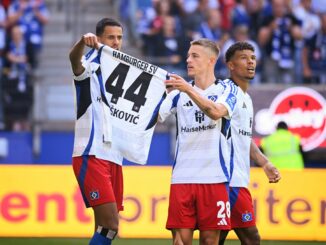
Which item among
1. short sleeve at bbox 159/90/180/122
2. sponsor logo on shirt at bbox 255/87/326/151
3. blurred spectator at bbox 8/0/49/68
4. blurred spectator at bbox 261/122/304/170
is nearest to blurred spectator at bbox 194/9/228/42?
sponsor logo on shirt at bbox 255/87/326/151

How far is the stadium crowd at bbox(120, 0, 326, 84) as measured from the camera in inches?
710

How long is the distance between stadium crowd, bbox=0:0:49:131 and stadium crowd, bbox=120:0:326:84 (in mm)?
1993

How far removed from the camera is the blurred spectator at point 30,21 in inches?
705

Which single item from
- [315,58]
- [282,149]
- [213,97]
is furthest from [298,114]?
[213,97]

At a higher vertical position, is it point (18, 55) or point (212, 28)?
point (212, 28)

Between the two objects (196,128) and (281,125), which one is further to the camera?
(281,125)

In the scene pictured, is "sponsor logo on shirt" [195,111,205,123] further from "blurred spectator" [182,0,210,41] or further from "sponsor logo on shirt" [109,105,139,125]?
"blurred spectator" [182,0,210,41]

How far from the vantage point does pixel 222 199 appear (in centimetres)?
818

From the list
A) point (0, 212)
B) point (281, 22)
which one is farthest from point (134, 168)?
point (281, 22)

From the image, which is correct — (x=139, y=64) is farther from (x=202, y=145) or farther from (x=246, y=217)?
(x=246, y=217)

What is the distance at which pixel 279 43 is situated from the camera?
18.6 meters

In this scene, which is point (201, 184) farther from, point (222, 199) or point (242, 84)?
point (242, 84)

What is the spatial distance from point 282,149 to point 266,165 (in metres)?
5.79

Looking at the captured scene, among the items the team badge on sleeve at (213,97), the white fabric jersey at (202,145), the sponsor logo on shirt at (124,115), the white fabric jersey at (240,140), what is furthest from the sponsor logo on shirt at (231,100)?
the sponsor logo on shirt at (124,115)
